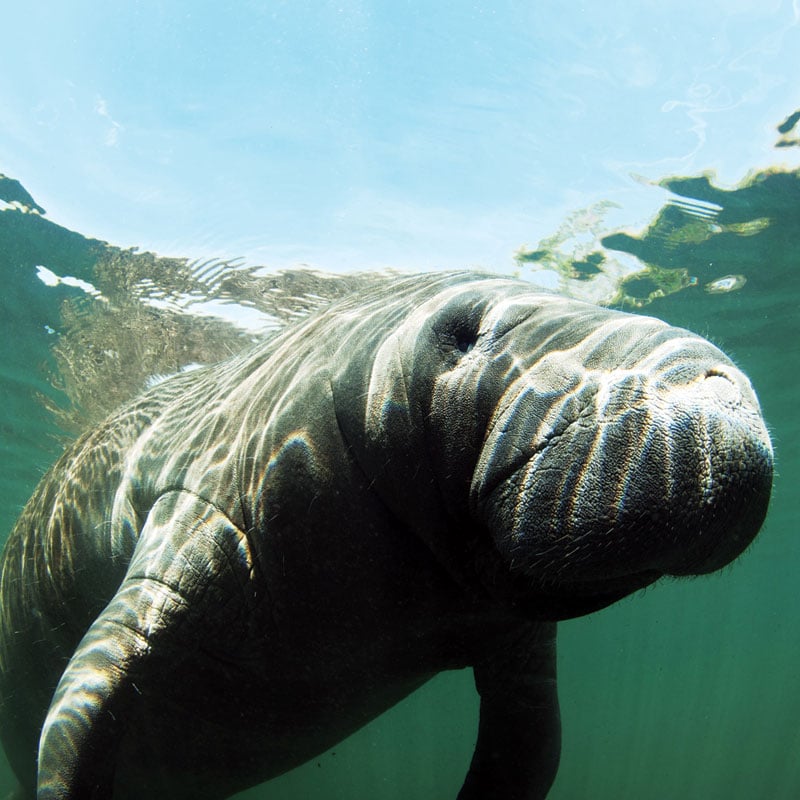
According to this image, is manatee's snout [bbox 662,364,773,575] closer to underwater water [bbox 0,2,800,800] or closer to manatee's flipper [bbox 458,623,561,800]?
manatee's flipper [bbox 458,623,561,800]

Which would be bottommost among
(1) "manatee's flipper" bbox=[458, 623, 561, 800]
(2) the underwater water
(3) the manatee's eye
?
(1) "manatee's flipper" bbox=[458, 623, 561, 800]

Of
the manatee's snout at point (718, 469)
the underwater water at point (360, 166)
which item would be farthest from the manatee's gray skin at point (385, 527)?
the underwater water at point (360, 166)

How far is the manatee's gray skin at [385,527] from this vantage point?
66.8 inches

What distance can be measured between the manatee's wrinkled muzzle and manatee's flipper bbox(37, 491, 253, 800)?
1.22 metres

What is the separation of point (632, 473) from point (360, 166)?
7445mm

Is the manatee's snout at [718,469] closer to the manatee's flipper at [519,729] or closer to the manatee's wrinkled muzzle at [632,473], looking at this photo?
the manatee's wrinkled muzzle at [632,473]

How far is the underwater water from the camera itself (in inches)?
279

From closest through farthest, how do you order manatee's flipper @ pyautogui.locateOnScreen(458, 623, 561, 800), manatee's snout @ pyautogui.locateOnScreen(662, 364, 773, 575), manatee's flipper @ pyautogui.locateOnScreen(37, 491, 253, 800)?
manatee's snout @ pyautogui.locateOnScreen(662, 364, 773, 575) → manatee's flipper @ pyautogui.locateOnScreen(37, 491, 253, 800) → manatee's flipper @ pyautogui.locateOnScreen(458, 623, 561, 800)

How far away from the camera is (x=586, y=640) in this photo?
5591 centimetres

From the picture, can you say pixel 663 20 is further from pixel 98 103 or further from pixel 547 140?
pixel 98 103

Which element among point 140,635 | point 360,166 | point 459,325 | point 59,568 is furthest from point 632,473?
point 360,166

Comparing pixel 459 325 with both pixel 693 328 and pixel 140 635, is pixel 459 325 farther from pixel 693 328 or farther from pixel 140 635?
pixel 693 328

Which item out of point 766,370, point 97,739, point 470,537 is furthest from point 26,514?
point 766,370

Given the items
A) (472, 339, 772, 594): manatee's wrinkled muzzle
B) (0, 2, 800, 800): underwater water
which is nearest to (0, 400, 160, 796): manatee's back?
(472, 339, 772, 594): manatee's wrinkled muzzle
